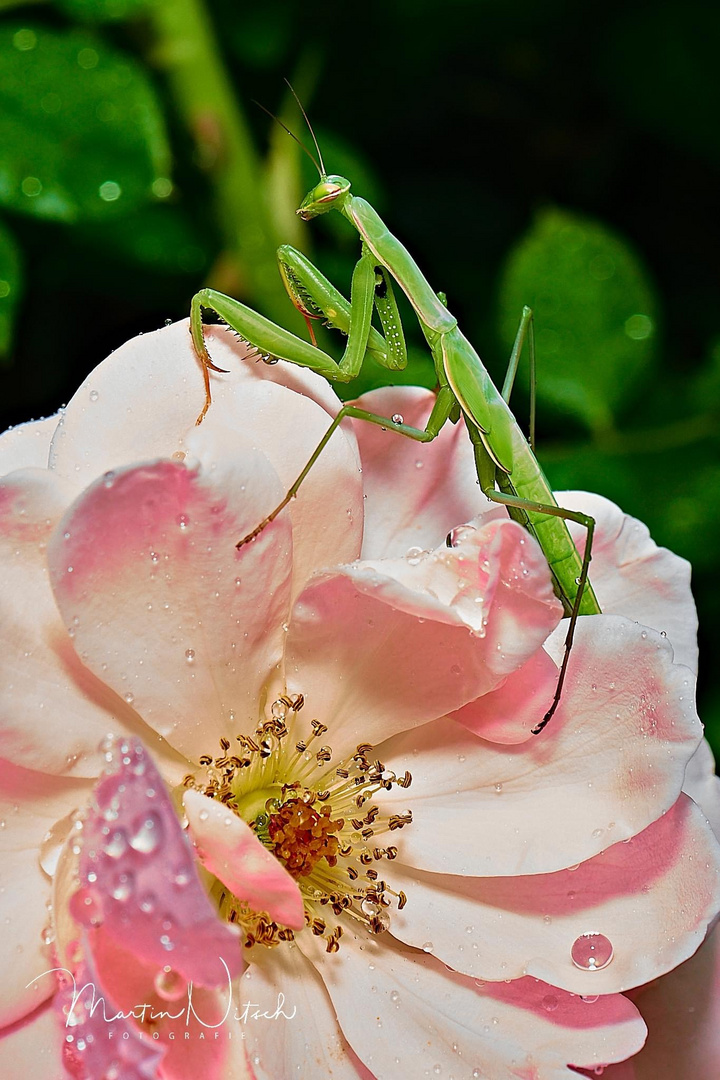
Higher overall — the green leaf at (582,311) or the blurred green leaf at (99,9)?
the blurred green leaf at (99,9)

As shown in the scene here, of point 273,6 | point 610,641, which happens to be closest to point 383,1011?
point 610,641

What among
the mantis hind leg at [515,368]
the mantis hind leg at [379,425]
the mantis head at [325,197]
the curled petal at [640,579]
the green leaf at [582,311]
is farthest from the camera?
the green leaf at [582,311]

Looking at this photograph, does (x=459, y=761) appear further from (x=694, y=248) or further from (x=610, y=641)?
(x=694, y=248)

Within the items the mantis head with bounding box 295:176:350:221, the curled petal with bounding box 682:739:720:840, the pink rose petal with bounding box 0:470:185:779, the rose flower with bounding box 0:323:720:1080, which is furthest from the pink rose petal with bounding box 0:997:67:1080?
the mantis head with bounding box 295:176:350:221

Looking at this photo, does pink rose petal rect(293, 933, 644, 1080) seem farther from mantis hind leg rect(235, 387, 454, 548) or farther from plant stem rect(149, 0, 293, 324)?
plant stem rect(149, 0, 293, 324)

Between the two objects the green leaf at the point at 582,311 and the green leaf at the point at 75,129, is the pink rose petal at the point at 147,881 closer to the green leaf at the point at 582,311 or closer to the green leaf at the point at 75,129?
the green leaf at the point at 75,129

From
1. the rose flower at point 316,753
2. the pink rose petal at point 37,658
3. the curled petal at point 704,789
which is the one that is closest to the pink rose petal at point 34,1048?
the rose flower at point 316,753

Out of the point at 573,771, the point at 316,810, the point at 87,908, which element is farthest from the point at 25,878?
the point at 573,771
